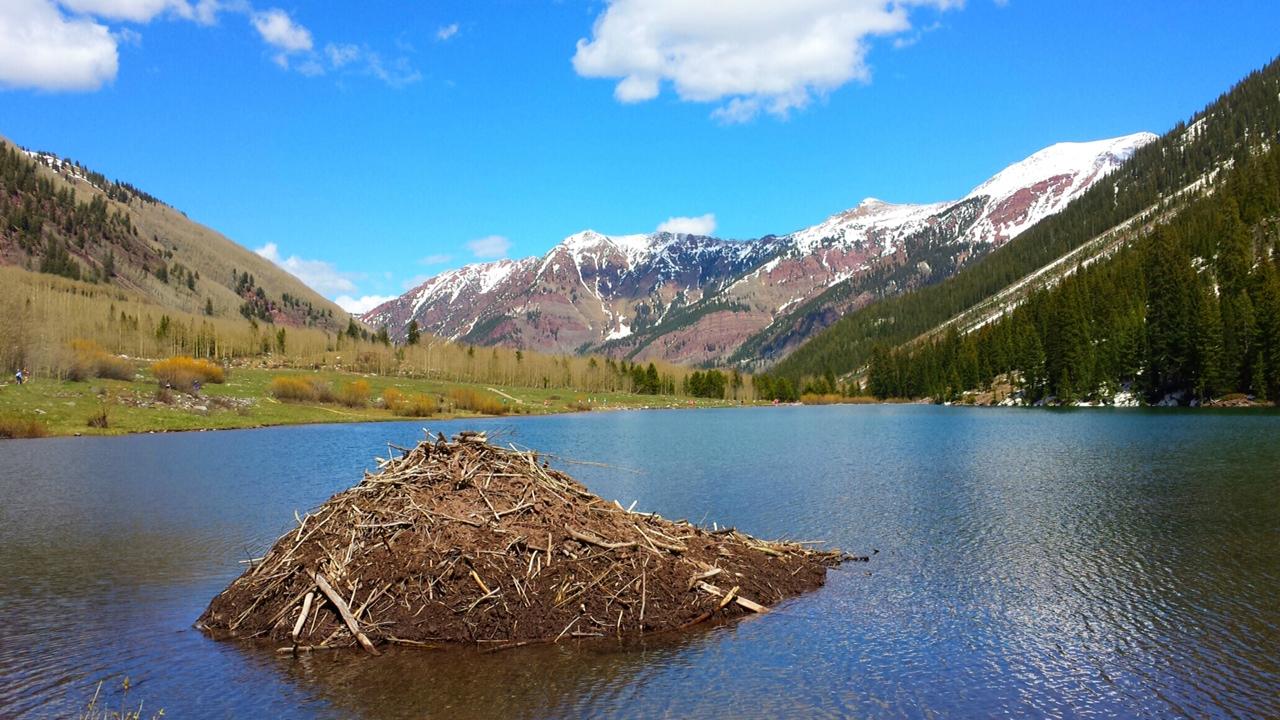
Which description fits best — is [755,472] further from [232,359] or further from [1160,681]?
[232,359]

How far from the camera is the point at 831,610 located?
20.0 m

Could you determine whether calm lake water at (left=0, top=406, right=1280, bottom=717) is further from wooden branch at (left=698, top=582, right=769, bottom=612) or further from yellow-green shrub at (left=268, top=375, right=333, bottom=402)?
yellow-green shrub at (left=268, top=375, right=333, bottom=402)

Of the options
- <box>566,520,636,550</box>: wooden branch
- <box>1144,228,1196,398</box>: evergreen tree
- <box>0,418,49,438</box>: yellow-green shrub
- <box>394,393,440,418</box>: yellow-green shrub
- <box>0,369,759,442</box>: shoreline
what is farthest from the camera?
<box>394,393,440,418</box>: yellow-green shrub

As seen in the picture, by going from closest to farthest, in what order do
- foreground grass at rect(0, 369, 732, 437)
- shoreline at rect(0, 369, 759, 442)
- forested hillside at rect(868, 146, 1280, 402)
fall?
shoreline at rect(0, 369, 759, 442)
foreground grass at rect(0, 369, 732, 437)
forested hillside at rect(868, 146, 1280, 402)

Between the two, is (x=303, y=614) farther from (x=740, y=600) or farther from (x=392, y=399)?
(x=392, y=399)

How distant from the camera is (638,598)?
62.5 ft

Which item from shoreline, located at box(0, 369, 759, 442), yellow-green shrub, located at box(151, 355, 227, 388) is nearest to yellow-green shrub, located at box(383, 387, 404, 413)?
shoreline, located at box(0, 369, 759, 442)

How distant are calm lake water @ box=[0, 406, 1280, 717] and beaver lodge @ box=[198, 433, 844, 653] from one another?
0.94m

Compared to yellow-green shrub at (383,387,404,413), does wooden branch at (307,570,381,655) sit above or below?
below

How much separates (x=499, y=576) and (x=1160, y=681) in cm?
1427

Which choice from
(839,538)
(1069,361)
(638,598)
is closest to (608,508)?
(638,598)

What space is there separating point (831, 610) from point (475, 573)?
30.6ft

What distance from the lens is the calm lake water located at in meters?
14.5

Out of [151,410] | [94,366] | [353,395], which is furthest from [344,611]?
[353,395]
